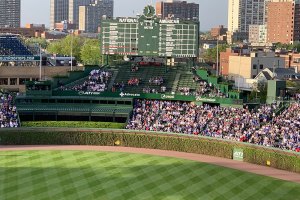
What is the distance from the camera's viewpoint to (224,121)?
55031 mm

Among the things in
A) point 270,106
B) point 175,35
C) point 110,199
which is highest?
point 175,35

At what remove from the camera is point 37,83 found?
2495 inches

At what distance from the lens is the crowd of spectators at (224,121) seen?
49812mm

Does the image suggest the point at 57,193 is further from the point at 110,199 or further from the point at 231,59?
the point at 231,59

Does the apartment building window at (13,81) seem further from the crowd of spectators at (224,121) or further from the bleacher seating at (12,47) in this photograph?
the crowd of spectators at (224,121)

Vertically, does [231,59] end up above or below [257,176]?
above

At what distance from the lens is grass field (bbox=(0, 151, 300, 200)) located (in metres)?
37.6

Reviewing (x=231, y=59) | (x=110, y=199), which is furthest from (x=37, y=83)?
(x=231, y=59)

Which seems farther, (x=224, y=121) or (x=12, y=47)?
(x=12, y=47)

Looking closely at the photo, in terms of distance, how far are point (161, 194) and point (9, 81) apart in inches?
2362

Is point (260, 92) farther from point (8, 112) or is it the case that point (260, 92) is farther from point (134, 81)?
point (8, 112)

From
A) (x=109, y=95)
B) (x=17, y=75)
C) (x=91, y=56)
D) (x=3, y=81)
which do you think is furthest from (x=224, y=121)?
(x=91, y=56)

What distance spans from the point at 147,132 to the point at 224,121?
758 centimetres

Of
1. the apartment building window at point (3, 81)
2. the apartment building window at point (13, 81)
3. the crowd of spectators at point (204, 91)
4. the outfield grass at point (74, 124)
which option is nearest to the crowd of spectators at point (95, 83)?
the outfield grass at point (74, 124)
